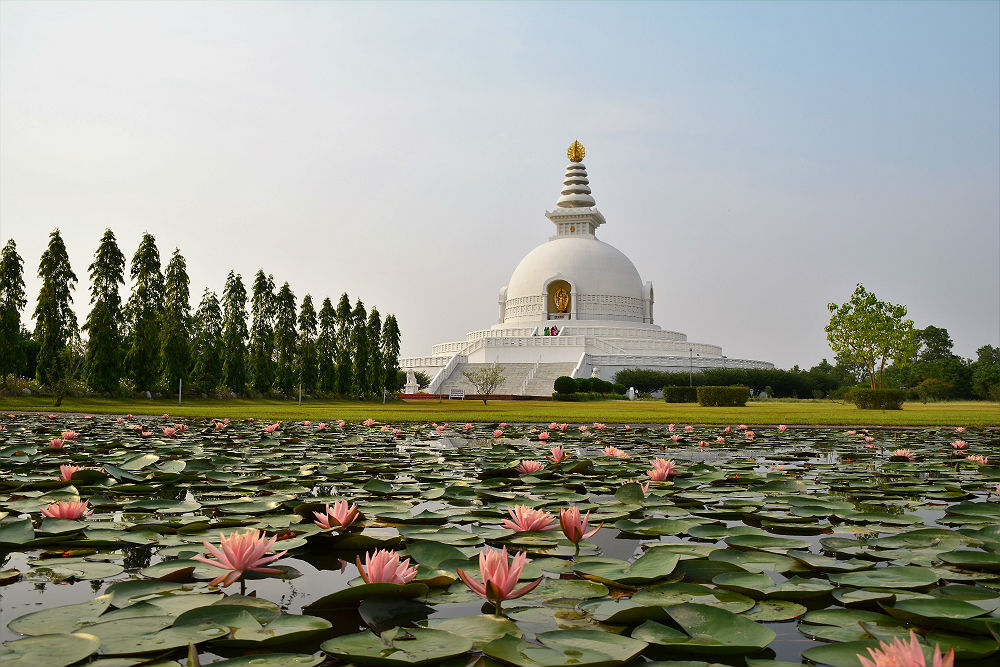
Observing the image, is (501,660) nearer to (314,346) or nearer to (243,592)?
(243,592)

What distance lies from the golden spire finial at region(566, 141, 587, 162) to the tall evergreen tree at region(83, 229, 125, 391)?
4122cm

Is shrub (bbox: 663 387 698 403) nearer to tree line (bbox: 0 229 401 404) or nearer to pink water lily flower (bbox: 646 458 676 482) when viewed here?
tree line (bbox: 0 229 401 404)

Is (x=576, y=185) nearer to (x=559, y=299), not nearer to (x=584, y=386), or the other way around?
(x=559, y=299)

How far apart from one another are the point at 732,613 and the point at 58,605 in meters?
2.06

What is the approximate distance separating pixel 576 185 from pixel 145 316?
4007 centimetres

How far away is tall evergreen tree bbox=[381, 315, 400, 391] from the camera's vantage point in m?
36.0

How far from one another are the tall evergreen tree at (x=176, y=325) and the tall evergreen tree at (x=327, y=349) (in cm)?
686

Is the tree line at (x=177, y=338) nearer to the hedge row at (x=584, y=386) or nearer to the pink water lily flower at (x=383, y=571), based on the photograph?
the hedge row at (x=584, y=386)

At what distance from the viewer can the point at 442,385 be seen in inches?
1602

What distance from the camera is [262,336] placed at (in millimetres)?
31641

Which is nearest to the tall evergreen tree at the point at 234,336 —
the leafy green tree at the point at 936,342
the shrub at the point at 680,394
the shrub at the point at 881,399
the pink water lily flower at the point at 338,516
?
the shrub at the point at 680,394

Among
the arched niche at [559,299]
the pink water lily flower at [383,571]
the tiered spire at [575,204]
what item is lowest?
the pink water lily flower at [383,571]

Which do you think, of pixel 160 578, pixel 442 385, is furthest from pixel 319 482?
pixel 442 385

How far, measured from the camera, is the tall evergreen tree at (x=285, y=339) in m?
32.3
